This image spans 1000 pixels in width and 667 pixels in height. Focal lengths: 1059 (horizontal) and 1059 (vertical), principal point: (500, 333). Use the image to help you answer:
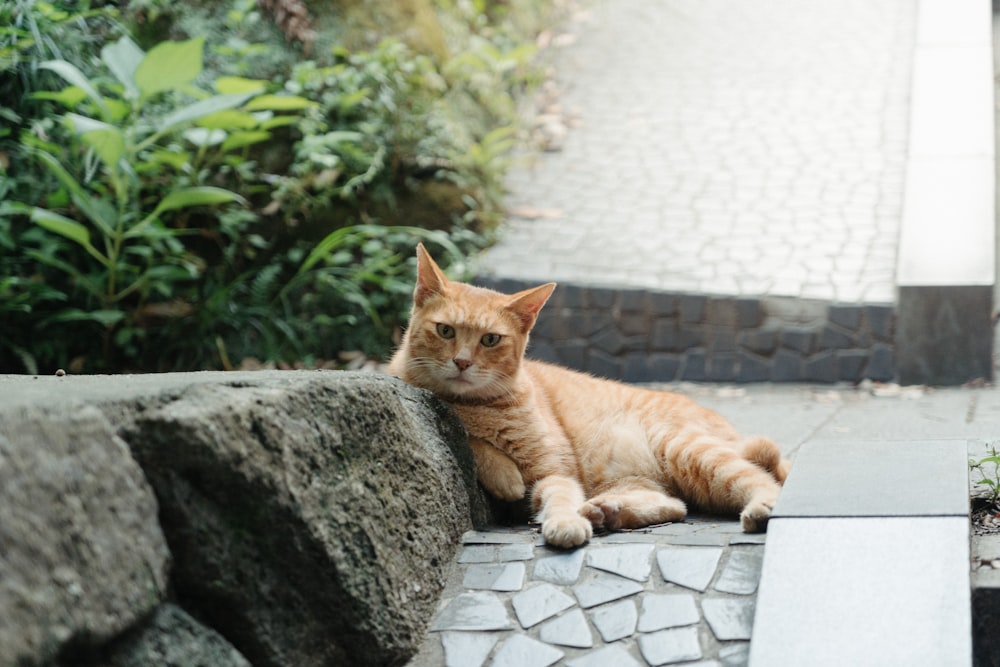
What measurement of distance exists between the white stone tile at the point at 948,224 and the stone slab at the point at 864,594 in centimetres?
306

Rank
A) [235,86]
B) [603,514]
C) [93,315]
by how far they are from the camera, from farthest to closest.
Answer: [235,86]
[93,315]
[603,514]

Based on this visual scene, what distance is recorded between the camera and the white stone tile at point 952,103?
6.70m

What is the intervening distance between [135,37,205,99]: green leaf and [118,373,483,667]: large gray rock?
286 centimetres

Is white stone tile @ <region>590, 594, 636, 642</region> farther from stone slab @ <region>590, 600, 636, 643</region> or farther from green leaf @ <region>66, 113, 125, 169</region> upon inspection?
green leaf @ <region>66, 113, 125, 169</region>

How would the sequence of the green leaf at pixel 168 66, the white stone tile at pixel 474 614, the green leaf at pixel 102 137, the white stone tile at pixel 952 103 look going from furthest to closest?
the white stone tile at pixel 952 103 → the green leaf at pixel 168 66 → the green leaf at pixel 102 137 → the white stone tile at pixel 474 614

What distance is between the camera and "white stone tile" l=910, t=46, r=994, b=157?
6.70 meters

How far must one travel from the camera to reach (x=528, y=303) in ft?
12.5

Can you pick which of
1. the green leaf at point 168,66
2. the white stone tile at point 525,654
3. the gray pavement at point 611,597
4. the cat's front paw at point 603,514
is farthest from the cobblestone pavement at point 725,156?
the white stone tile at point 525,654

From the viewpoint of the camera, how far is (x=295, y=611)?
2533 millimetres

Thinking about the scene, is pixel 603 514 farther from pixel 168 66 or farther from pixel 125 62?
pixel 125 62

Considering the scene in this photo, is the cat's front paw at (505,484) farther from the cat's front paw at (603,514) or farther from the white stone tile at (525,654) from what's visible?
the white stone tile at (525,654)

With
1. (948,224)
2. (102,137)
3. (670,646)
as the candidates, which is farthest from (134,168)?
(948,224)

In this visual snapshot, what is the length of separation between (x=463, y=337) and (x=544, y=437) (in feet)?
1.55

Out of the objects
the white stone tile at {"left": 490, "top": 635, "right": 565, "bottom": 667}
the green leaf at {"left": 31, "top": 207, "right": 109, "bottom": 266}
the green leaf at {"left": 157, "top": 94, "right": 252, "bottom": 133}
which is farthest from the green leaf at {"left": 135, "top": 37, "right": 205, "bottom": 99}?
the white stone tile at {"left": 490, "top": 635, "right": 565, "bottom": 667}
